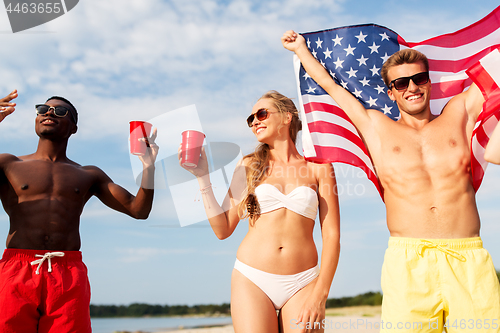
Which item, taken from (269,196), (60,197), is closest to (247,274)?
(269,196)

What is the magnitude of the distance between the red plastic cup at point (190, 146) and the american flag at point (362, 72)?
1.46 m

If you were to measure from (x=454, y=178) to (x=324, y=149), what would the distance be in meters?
1.61

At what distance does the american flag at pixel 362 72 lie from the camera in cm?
518

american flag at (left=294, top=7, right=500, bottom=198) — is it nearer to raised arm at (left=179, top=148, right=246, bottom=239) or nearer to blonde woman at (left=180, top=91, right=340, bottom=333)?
blonde woman at (left=180, top=91, right=340, bottom=333)

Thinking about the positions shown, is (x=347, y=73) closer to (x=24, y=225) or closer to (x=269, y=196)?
(x=269, y=196)

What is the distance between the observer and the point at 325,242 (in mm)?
4352

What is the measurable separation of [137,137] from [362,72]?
307cm

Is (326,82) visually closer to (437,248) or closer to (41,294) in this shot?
(437,248)

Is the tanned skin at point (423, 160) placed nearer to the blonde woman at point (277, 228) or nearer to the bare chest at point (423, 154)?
the bare chest at point (423, 154)

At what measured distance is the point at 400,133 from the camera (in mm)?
4359

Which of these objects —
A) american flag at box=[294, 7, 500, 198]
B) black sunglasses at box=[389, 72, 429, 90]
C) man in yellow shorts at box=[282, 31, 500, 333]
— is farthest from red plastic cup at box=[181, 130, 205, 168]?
black sunglasses at box=[389, 72, 429, 90]

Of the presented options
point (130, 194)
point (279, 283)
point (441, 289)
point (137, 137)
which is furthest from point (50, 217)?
point (441, 289)

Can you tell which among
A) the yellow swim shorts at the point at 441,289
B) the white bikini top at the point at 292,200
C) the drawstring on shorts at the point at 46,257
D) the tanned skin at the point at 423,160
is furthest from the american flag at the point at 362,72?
the drawstring on shorts at the point at 46,257

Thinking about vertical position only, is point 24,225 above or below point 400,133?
below
